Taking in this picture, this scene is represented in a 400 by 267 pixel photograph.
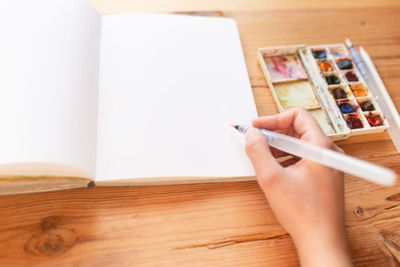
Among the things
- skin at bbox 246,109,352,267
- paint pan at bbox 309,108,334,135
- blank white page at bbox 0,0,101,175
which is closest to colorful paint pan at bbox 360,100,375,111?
paint pan at bbox 309,108,334,135

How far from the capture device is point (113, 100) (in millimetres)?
640

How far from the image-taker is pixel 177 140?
61 cm

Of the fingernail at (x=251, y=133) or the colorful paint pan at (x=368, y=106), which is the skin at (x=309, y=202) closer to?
the fingernail at (x=251, y=133)

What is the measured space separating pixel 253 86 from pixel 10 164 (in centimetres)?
54

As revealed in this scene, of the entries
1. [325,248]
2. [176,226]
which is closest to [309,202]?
[325,248]

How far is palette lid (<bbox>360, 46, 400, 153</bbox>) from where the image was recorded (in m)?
0.73

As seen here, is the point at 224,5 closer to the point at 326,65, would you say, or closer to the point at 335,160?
the point at 326,65

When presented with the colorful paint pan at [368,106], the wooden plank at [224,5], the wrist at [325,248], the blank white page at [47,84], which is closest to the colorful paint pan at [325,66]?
the colorful paint pan at [368,106]

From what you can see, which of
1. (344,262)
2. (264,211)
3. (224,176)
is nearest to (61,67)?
(224,176)

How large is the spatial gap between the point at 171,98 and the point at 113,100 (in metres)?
0.12

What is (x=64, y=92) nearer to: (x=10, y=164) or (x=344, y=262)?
(x=10, y=164)

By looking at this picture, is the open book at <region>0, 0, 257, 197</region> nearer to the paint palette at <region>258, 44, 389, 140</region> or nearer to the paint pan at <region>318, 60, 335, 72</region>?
the paint palette at <region>258, 44, 389, 140</region>

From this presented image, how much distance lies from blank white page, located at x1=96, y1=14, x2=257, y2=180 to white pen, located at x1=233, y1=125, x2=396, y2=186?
0.28 ft

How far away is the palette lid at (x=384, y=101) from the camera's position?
2.38 feet
